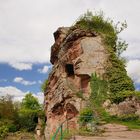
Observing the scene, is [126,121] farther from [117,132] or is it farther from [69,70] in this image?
[69,70]

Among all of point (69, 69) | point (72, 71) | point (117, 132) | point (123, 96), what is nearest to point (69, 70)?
point (69, 69)

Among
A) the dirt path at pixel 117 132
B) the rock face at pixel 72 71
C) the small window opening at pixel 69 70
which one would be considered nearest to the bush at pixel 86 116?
the dirt path at pixel 117 132

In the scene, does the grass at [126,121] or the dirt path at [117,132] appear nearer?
the dirt path at [117,132]

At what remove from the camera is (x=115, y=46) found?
103 feet

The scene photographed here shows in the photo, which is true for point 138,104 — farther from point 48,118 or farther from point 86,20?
point 48,118

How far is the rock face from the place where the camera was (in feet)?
94.9

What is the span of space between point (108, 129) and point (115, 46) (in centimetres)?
1283

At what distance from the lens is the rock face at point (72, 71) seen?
28.9 metres

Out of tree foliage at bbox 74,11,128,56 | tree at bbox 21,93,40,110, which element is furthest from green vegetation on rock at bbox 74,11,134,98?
tree at bbox 21,93,40,110

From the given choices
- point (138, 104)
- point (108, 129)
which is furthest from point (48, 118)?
point (108, 129)

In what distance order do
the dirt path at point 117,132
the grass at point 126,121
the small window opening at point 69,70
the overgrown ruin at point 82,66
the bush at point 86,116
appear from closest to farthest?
the dirt path at point 117,132
the grass at point 126,121
the bush at point 86,116
the overgrown ruin at point 82,66
the small window opening at point 69,70

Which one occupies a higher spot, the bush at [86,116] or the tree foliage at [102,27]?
the tree foliage at [102,27]

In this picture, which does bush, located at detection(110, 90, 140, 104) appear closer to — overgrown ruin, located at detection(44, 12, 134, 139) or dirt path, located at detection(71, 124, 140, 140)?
overgrown ruin, located at detection(44, 12, 134, 139)

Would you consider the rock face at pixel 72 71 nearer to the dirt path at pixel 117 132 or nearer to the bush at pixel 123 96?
the bush at pixel 123 96
